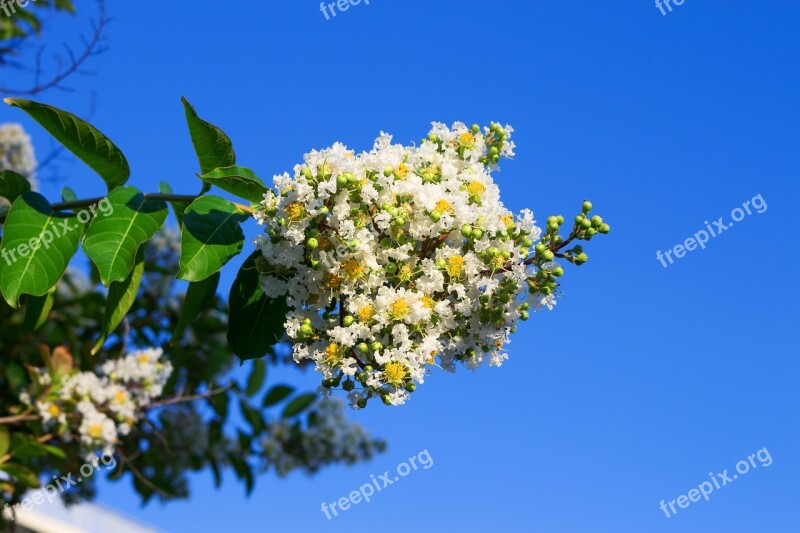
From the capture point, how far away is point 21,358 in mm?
4656

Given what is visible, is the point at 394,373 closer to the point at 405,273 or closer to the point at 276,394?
the point at 405,273

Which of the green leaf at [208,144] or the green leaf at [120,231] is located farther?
the green leaf at [208,144]

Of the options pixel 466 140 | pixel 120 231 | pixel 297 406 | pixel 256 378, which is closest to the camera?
pixel 120 231

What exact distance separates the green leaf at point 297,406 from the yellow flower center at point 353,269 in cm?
381

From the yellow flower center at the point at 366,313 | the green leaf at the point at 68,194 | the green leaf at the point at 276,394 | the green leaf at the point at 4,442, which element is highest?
the green leaf at the point at 276,394

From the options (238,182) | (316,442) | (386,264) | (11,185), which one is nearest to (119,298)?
(11,185)

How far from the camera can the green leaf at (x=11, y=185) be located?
2.15 m

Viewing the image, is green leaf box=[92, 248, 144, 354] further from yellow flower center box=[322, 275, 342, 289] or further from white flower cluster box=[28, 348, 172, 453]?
white flower cluster box=[28, 348, 172, 453]

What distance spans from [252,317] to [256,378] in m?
3.17

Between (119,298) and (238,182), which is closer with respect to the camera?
(238,182)

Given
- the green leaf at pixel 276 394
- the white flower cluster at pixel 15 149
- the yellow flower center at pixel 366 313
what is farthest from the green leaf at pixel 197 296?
the white flower cluster at pixel 15 149

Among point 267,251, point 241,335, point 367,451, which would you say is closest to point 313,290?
point 267,251

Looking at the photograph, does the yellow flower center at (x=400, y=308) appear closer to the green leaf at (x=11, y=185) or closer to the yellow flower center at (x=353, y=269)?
the yellow flower center at (x=353, y=269)

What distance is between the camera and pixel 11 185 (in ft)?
7.10
